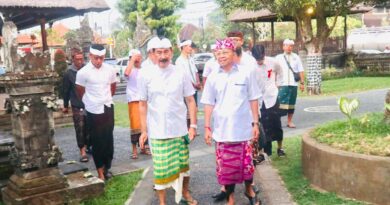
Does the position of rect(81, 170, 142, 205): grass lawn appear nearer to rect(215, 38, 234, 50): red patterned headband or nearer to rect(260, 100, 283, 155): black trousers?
rect(260, 100, 283, 155): black trousers

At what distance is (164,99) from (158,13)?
3196 centimetres

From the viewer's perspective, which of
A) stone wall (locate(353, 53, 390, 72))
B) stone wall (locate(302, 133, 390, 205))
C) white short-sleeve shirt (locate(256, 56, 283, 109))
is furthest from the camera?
stone wall (locate(353, 53, 390, 72))

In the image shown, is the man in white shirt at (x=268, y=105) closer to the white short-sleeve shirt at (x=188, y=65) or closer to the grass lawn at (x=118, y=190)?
the white short-sleeve shirt at (x=188, y=65)

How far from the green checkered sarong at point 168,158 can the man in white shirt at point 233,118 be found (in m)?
0.44

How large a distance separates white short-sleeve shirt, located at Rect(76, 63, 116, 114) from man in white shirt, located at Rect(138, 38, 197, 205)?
4.12 feet

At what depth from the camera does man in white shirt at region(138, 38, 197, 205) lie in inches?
178

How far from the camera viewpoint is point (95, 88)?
5785 mm

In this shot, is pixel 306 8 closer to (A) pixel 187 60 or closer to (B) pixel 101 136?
(A) pixel 187 60

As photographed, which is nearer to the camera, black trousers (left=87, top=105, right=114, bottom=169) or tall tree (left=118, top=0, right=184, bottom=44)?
black trousers (left=87, top=105, right=114, bottom=169)

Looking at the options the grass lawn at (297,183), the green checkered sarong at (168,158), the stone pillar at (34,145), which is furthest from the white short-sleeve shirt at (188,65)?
the stone pillar at (34,145)

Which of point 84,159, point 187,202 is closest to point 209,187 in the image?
point 187,202

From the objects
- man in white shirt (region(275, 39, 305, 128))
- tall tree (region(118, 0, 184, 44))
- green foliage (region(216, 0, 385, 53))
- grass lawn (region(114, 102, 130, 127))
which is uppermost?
tall tree (region(118, 0, 184, 44))

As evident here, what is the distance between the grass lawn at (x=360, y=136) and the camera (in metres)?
4.43

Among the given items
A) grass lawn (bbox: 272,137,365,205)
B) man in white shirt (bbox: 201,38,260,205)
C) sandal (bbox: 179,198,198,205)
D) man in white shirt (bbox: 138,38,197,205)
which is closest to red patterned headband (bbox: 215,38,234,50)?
man in white shirt (bbox: 201,38,260,205)
